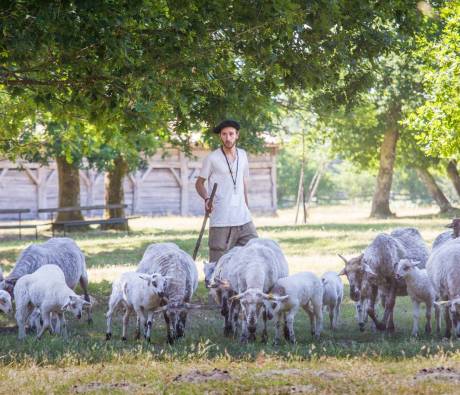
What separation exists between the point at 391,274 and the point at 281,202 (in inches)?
2162

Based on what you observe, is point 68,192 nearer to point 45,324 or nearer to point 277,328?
point 45,324

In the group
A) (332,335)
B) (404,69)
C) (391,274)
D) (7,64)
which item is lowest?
(332,335)

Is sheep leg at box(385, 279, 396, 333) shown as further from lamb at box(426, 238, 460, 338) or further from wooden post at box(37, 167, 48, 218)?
wooden post at box(37, 167, 48, 218)

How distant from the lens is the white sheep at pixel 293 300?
31.5 feet

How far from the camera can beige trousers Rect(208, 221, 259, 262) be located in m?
11.2

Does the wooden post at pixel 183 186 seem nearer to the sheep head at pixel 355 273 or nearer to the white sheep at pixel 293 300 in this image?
the sheep head at pixel 355 273

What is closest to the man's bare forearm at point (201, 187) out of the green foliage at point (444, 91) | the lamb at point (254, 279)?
the lamb at point (254, 279)

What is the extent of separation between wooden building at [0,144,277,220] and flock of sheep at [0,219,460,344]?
29.3m

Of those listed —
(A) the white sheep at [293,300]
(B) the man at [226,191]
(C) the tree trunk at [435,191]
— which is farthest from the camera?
(C) the tree trunk at [435,191]

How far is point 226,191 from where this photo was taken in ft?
36.2

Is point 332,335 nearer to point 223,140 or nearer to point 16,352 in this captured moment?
point 223,140

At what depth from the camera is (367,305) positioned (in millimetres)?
10727

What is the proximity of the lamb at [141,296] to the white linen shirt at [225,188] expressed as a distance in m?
1.44

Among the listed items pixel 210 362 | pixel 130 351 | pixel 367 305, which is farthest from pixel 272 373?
pixel 367 305
